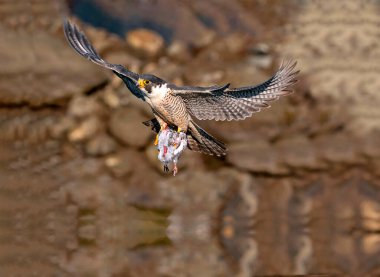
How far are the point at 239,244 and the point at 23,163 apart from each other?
4.57 m

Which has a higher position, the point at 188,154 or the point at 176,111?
the point at 188,154

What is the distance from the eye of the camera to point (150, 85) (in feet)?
30.9

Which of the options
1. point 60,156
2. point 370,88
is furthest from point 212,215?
point 370,88

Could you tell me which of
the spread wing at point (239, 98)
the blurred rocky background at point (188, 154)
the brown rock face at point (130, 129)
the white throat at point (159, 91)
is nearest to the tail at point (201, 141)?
the spread wing at point (239, 98)

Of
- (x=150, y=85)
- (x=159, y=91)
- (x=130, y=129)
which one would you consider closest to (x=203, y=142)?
(x=159, y=91)

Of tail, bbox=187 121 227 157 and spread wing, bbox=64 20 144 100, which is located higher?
spread wing, bbox=64 20 144 100

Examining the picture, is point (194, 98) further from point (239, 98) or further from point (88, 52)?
point (88, 52)

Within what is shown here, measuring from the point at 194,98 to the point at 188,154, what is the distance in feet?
30.2

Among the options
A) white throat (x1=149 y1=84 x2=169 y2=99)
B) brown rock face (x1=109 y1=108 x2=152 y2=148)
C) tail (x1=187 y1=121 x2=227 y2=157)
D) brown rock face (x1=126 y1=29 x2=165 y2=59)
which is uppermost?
brown rock face (x1=126 y1=29 x2=165 y2=59)

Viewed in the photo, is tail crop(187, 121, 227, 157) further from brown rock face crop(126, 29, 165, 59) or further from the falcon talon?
brown rock face crop(126, 29, 165, 59)

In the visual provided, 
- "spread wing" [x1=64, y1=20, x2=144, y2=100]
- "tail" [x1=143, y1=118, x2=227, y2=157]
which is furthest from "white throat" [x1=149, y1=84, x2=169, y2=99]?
"tail" [x1=143, y1=118, x2=227, y2=157]

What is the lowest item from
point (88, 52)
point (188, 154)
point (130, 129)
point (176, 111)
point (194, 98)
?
point (176, 111)

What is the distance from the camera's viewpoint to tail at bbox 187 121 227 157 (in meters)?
10.2

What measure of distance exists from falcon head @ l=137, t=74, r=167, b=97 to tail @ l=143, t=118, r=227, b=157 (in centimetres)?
75
